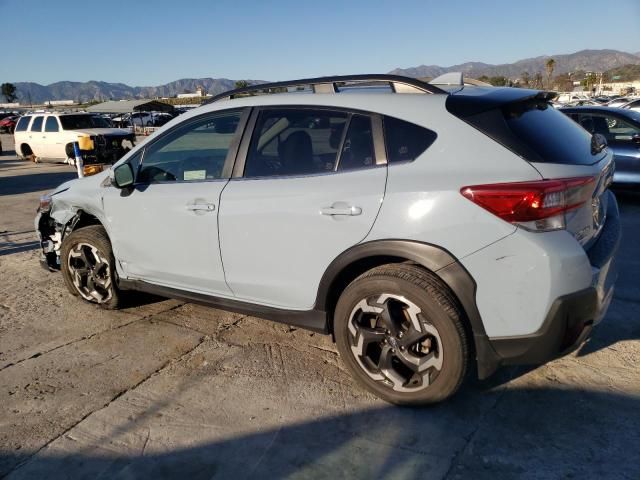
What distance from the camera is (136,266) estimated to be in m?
3.94

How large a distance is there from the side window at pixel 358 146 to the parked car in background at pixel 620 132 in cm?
618

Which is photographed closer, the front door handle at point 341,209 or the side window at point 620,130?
the front door handle at point 341,209

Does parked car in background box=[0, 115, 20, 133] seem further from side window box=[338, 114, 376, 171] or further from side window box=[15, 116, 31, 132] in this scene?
side window box=[338, 114, 376, 171]

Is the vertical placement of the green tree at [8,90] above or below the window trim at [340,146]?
above

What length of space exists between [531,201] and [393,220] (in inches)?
26.3

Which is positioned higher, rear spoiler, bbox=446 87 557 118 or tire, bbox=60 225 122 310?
rear spoiler, bbox=446 87 557 118

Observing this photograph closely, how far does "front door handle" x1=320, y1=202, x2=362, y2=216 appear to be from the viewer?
2.76m

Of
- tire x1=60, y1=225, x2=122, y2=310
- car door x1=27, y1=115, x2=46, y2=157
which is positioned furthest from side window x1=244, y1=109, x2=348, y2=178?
car door x1=27, y1=115, x2=46, y2=157

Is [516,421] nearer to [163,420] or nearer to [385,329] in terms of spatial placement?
[385,329]

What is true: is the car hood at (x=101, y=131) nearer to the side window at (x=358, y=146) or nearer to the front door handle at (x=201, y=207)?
the front door handle at (x=201, y=207)

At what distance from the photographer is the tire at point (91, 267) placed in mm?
4195

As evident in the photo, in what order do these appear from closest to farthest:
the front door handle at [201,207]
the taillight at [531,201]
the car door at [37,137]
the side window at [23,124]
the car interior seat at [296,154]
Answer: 1. the taillight at [531,201]
2. the car interior seat at [296,154]
3. the front door handle at [201,207]
4. the car door at [37,137]
5. the side window at [23,124]

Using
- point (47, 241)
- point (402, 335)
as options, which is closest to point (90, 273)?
point (47, 241)

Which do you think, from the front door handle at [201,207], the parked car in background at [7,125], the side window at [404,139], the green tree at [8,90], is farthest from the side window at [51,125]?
the green tree at [8,90]
